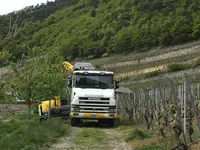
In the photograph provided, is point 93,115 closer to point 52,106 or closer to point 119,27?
point 52,106

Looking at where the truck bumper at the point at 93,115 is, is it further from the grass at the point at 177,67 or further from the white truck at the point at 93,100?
the grass at the point at 177,67

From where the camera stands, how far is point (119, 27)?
134375mm

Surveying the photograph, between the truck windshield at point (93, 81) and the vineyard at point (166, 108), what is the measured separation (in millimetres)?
2078

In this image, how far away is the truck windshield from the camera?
912 inches

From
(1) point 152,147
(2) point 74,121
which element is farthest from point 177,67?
(1) point 152,147

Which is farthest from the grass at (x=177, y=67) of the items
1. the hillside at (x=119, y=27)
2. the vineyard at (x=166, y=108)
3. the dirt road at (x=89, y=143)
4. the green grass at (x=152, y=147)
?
the green grass at (x=152, y=147)

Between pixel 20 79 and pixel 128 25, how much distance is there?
4635 inches

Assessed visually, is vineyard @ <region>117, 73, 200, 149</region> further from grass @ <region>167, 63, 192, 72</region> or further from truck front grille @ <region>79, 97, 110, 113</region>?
grass @ <region>167, 63, 192, 72</region>

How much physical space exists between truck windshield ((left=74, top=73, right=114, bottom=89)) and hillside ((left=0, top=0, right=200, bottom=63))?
5304cm

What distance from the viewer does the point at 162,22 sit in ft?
361

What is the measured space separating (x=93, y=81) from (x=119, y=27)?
112354mm

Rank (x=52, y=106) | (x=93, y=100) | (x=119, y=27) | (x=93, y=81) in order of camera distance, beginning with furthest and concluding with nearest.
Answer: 1. (x=119, y=27)
2. (x=52, y=106)
3. (x=93, y=81)
4. (x=93, y=100)

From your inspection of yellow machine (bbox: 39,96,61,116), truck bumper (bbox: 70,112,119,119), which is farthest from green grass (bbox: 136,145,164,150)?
yellow machine (bbox: 39,96,61,116)

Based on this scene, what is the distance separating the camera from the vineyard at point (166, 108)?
13907mm
